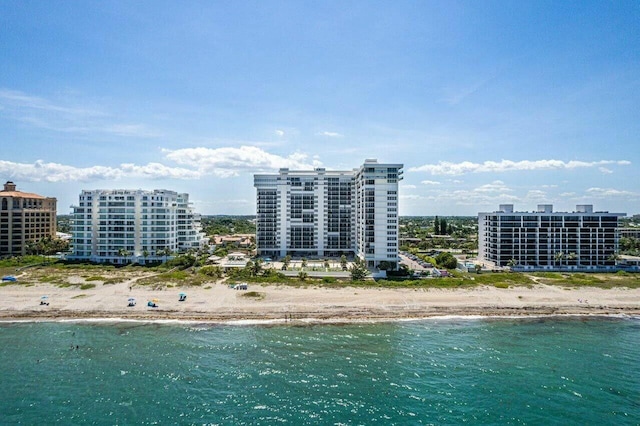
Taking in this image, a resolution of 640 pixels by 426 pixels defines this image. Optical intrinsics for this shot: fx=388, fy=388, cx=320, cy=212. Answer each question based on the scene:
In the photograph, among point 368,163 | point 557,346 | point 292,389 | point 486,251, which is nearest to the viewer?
point 292,389

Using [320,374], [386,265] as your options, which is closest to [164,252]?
[386,265]

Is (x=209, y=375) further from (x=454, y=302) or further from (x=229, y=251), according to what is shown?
(x=229, y=251)

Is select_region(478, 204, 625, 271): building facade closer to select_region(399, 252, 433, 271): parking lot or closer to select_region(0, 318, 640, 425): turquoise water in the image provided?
select_region(399, 252, 433, 271): parking lot

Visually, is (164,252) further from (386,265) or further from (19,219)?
(386,265)

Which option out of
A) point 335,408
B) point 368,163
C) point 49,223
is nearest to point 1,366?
point 335,408

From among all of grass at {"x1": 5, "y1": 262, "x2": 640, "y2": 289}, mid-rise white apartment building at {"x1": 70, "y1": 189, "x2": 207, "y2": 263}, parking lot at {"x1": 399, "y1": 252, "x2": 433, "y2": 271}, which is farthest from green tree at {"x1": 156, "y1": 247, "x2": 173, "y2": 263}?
parking lot at {"x1": 399, "y1": 252, "x2": 433, "y2": 271}

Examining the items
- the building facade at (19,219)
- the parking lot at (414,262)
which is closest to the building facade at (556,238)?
the parking lot at (414,262)
